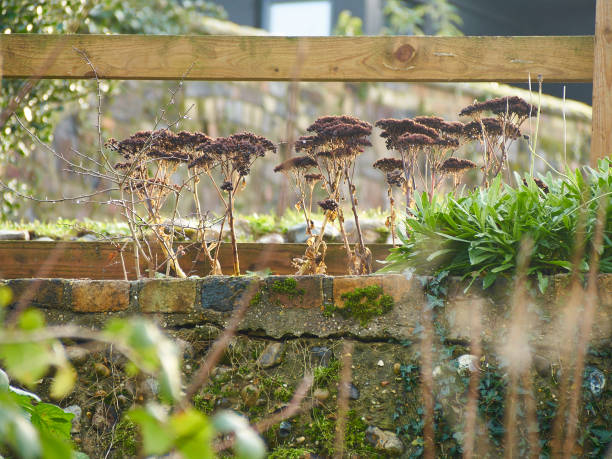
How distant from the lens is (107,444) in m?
2.09

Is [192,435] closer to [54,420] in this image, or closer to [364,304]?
[54,420]

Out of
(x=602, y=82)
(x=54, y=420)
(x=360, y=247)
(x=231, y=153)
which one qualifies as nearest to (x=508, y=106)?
(x=602, y=82)

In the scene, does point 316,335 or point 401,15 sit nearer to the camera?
point 316,335

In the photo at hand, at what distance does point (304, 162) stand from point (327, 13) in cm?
875

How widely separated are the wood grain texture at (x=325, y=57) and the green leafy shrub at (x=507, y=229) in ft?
2.41

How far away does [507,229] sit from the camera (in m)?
2.17

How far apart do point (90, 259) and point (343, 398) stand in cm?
138

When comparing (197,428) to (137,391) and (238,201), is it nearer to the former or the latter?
(137,391)

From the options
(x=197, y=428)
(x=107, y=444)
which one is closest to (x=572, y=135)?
(x=107, y=444)

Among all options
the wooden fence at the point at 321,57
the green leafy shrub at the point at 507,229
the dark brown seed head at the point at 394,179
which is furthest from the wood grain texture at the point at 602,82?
the dark brown seed head at the point at 394,179

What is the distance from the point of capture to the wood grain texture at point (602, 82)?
8.95 feet

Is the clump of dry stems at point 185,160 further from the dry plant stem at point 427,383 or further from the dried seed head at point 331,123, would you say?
the dry plant stem at point 427,383

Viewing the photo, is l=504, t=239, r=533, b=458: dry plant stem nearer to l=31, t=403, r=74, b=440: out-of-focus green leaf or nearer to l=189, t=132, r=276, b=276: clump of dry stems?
l=189, t=132, r=276, b=276: clump of dry stems

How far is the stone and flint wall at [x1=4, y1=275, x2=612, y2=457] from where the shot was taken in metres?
2.05
